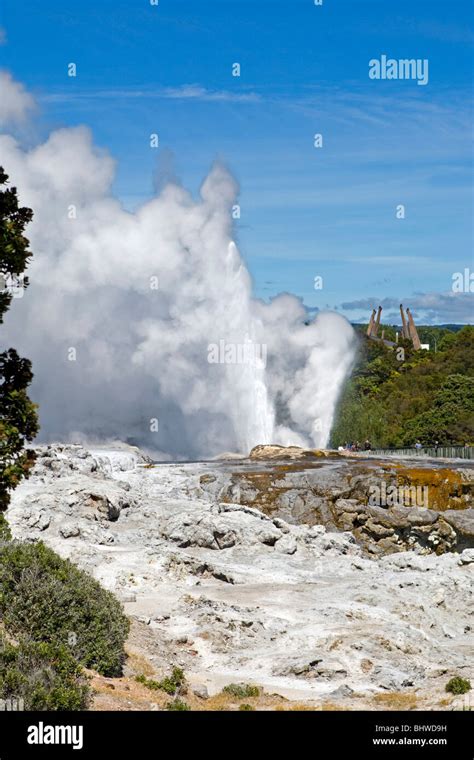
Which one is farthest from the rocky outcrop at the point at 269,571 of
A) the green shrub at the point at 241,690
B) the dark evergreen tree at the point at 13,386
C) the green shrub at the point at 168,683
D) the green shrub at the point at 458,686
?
the dark evergreen tree at the point at 13,386

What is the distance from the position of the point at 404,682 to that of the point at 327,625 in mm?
4009

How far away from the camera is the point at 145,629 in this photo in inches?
915

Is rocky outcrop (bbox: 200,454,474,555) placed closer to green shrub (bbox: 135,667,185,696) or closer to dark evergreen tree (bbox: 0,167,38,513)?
green shrub (bbox: 135,667,185,696)

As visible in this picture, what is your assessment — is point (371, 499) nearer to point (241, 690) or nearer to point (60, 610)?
point (241, 690)

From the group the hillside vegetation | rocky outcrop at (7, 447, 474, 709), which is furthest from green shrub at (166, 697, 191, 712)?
the hillside vegetation

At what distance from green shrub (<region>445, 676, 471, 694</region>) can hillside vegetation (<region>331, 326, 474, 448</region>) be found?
5568cm

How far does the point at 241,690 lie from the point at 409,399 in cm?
7379

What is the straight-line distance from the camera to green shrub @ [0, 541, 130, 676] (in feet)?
61.1

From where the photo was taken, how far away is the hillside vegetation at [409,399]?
76.3m

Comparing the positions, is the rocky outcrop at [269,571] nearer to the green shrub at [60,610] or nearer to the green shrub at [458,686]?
the green shrub at [458,686]

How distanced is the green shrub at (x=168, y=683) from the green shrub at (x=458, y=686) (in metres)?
4.99
